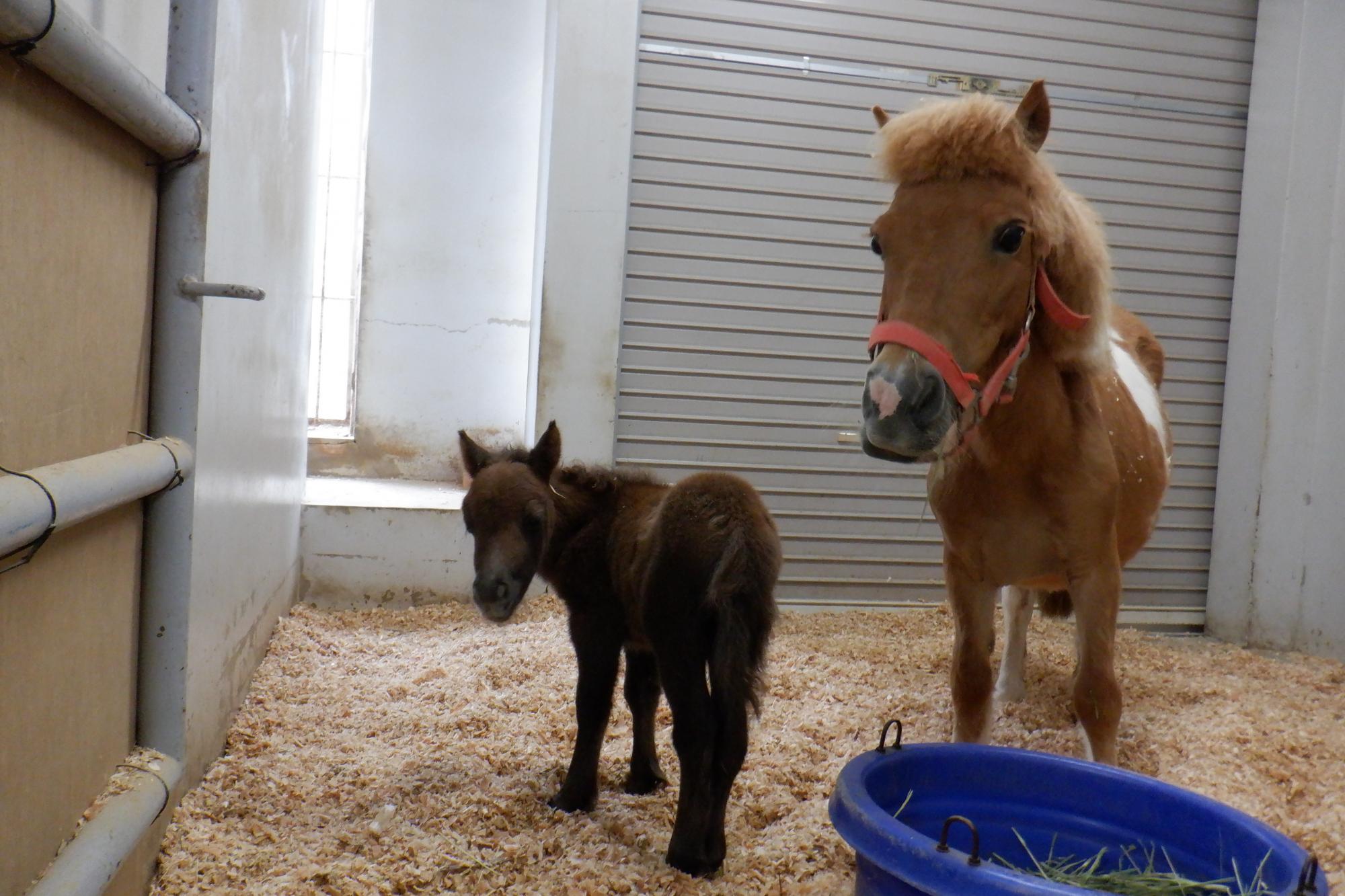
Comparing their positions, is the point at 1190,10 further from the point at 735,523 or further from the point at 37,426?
the point at 37,426

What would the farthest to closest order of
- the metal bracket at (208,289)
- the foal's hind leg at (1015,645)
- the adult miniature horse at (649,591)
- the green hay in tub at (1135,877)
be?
the foal's hind leg at (1015,645)
the adult miniature horse at (649,591)
the metal bracket at (208,289)
the green hay in tub at (1135,877)

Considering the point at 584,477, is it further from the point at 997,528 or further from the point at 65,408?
the point at 65,408

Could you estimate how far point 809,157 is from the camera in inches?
193

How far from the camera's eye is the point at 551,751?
287cm

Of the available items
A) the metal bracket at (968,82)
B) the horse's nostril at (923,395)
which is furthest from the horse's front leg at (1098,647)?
the metal bracket at (968,82)

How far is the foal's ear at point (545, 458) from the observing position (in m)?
2.56

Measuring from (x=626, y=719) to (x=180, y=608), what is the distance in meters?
1.67

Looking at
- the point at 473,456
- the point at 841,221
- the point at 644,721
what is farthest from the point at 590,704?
the point at 841,221

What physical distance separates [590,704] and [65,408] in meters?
1.42

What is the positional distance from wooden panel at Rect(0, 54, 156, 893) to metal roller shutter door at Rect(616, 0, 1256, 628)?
3185mm

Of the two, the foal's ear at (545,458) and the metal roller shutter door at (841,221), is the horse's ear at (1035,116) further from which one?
the metal roller shutter door at (841,221)

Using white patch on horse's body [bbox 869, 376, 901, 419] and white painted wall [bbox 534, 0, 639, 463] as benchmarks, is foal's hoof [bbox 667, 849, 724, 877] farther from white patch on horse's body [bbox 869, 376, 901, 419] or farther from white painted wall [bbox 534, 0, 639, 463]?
white painted wall [bbox 534, 0, 639, 463]

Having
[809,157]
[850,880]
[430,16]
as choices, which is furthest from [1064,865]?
[430,16]

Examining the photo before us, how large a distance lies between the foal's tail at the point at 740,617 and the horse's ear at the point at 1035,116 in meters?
1.07
